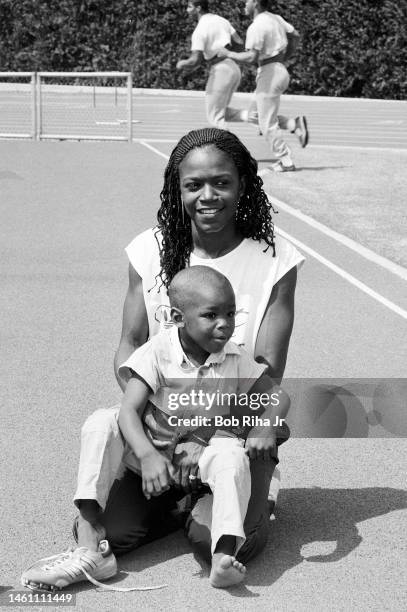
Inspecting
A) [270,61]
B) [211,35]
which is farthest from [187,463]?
[211,35]

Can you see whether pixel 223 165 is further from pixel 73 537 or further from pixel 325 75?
pixel 325 75

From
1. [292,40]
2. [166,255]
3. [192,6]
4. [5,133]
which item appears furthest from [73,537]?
[5,133]

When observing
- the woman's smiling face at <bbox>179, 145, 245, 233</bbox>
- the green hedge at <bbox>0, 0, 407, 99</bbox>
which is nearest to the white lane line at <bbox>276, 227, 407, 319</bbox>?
the woman's smiling face at <bbox>179, 145, 245, 233</bbox>

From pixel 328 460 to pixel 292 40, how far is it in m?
12.3

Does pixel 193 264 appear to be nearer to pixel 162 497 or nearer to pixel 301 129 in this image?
pixel 162 497

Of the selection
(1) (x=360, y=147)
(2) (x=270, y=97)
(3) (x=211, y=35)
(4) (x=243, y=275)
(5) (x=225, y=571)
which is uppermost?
(4) (x=243, y=275)

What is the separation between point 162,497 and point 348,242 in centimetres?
750

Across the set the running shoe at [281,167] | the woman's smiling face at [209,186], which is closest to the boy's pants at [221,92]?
the running shoe at [281,167]

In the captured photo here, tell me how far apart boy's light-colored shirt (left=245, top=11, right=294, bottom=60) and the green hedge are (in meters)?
18.3

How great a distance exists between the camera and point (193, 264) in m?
5.04

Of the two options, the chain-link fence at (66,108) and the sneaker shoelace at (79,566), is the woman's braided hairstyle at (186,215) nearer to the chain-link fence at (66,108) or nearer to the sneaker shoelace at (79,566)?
the sneaker shoelace at (79,566)

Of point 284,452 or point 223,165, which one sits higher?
point 223,165

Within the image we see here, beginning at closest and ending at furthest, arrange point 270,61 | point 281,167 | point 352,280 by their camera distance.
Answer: point 352,280
point 281,167
point 270,61

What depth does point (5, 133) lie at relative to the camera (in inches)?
887
